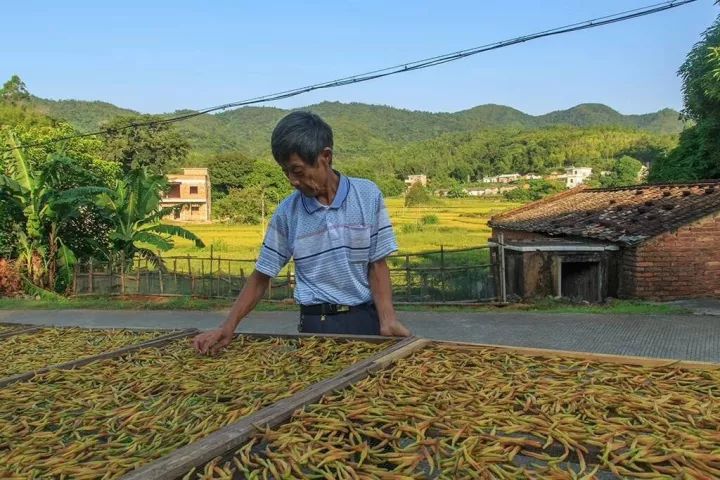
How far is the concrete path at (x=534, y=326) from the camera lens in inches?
351

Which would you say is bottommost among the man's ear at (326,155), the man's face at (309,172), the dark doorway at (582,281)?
the dark doorway at (582,281)

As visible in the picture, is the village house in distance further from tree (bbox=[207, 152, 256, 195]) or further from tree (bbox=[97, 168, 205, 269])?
tree (bbox=[97, 168, 205, 269])

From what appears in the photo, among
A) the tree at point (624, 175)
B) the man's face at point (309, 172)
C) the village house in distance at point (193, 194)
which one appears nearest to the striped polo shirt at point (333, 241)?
the man's face at point (309, 172)

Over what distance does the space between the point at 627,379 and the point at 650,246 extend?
41.8 feet

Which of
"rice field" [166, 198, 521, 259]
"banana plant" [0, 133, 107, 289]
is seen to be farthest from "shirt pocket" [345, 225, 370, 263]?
"rice field" [166, 198, 521, 259]

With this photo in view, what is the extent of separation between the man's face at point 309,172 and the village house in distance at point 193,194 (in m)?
57.1

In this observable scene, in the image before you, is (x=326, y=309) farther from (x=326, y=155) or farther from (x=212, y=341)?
(x=326, y=155)

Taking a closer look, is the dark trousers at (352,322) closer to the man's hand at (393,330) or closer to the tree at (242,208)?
the man's hand at (393,330)

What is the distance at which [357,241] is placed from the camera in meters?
3.21

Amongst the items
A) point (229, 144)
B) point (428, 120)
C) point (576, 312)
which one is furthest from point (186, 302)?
point (428, 120)

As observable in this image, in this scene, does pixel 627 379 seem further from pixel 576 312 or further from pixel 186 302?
pixel 186 302

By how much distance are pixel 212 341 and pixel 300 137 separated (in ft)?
3.73

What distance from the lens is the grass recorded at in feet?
40.1

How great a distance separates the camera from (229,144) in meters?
124
